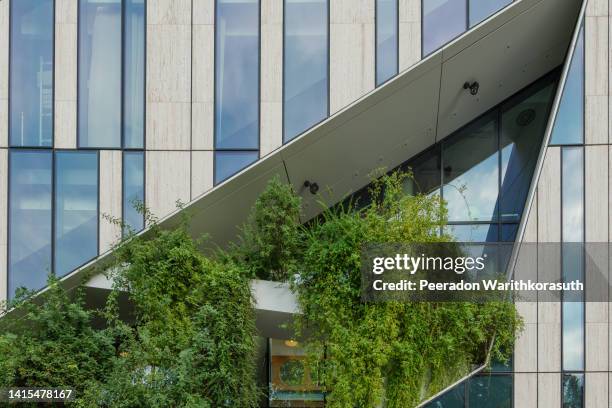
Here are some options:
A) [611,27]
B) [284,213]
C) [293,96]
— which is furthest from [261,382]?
[611,27]

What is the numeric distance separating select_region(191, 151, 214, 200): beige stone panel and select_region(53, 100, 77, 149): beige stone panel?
2.43 meters

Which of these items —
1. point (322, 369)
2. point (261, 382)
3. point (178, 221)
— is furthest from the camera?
point (261, 382)

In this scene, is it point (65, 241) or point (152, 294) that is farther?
point (65, 241)

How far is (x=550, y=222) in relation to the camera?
40.4 ft

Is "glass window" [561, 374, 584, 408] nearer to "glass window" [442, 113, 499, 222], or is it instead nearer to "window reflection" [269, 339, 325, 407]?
"glass window" [442, 113, 499, 222]

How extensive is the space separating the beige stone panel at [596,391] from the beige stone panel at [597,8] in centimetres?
661

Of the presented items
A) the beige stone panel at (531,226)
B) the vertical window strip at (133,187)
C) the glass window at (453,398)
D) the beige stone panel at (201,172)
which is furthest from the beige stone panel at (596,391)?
the vertical window strip at (133,187)

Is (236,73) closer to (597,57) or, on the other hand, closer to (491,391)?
(597,57)

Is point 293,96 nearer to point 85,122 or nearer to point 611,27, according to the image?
point 85,122

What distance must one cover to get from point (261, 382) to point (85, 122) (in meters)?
7.17

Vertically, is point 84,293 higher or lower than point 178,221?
lower

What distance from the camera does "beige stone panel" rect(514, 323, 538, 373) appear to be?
12.2 m

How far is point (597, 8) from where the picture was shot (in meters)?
12.4

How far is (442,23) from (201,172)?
18.0 feet
